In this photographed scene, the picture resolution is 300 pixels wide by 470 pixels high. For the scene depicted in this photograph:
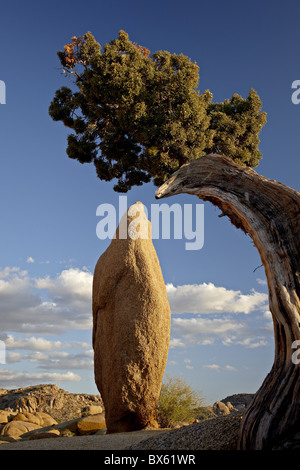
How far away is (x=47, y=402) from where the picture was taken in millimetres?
24031

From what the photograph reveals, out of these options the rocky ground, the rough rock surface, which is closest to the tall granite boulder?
the rocky ground

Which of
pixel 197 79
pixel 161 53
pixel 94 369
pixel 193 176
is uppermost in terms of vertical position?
pixel 161 53

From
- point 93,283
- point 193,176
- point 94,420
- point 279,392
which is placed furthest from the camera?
point 94,420

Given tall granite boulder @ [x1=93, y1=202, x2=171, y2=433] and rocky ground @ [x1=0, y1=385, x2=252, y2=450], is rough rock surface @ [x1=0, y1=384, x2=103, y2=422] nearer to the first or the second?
rocky ground @ [x1=0, y1=385, x2=252, y2=450]

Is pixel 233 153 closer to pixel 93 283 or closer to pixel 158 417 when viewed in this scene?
pixel 93 283

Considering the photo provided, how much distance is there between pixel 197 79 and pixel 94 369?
34.8ft

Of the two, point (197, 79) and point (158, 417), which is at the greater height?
point (197, 79)

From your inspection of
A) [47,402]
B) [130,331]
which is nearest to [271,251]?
[130,331]

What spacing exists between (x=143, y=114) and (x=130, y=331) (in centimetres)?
741

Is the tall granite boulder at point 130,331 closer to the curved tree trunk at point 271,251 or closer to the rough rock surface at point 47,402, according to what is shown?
the curved tree trunk at point 271,251

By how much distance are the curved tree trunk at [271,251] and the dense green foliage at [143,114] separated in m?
6.08

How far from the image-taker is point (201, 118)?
585 inches

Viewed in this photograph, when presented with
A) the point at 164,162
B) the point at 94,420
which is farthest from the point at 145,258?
the point at 94,420

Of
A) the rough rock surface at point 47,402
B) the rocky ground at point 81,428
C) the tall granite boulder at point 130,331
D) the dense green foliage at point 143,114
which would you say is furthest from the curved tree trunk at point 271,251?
the rough rock surface at point 47,402
